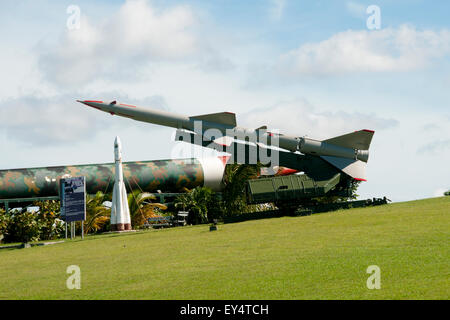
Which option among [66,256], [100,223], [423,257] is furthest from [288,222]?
[100,223]

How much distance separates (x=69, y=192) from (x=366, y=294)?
56.3ft

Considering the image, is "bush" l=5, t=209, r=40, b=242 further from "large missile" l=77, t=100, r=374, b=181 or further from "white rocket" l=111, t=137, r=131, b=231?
"large missile" l=77, t=100, r=374, b=181

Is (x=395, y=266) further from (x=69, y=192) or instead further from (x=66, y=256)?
(x=69, y=192)

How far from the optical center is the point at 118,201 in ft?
88.5

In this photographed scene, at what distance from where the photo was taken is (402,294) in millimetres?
9258

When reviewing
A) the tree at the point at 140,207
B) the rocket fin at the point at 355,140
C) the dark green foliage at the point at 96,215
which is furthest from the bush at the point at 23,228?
the rocket fin at the point at 355,140

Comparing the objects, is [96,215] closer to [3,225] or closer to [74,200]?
[3,225]

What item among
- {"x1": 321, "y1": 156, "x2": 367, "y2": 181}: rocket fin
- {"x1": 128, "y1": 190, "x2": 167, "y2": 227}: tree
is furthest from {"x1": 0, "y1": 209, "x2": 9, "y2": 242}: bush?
{"x1": 321, "y1": 156, "x2": 367, "y2": 181}: rocket fin

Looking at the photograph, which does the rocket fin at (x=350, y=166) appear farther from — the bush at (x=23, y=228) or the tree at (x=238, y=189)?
the bush at (x=23, y=228)

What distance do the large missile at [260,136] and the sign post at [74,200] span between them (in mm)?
3299

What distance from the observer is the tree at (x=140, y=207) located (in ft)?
98.5

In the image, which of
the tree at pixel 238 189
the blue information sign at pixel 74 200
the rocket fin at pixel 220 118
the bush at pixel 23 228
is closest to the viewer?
the rocket fin at pixel 220 118

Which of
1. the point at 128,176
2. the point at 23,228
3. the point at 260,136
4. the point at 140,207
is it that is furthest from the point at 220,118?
the point at 23,228
